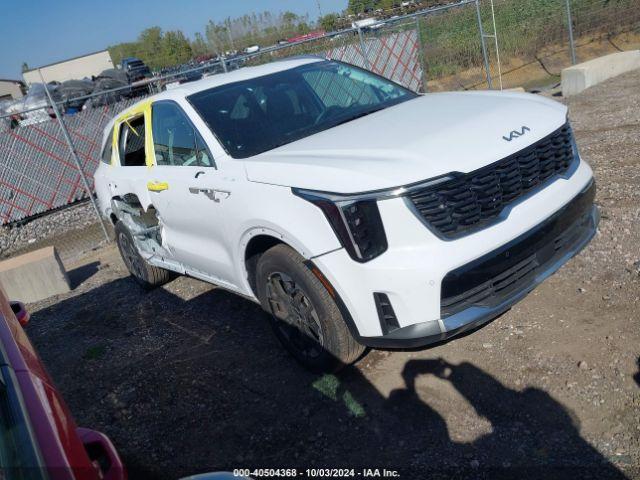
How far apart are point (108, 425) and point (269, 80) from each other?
9.10ft

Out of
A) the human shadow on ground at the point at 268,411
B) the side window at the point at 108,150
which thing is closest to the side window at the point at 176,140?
the side window at the point at 108,150

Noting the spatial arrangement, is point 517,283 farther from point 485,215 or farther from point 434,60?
point 434,60

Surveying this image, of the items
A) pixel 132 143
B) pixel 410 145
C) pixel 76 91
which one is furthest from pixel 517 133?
pixel 76 91

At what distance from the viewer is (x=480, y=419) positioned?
2.95 metres

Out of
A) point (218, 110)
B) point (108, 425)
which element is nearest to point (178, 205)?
point (218, 110)

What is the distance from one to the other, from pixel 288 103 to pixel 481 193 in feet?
6.17

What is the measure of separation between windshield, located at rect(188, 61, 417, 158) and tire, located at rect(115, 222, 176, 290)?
2285 millimetres

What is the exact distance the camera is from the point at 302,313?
11.4 feet

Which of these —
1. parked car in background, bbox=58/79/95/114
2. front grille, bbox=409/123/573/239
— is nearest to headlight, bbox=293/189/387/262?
front grille, bbox=409/123/573/239

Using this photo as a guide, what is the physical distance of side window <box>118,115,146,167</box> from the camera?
516cm

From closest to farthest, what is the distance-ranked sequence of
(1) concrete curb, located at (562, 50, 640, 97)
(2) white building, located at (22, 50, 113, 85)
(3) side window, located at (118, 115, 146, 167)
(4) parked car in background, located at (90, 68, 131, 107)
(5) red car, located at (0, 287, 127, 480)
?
(5) red car, located at (0, 287, 127, 480), (3) side window, located at (118, 115, 146, 167), (1) concrete curb, located at (562, 50, 640, 97), (4) parked car in background, located at (90, 68, 131, 107), (2) white building, located at (22, 50, 113, 85)

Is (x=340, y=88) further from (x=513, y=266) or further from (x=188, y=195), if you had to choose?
(x=513, y=266)

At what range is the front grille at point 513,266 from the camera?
2.89 m

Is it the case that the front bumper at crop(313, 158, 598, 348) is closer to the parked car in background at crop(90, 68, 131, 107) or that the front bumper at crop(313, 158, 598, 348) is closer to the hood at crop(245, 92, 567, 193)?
the hood at crop(245, 92, 567, 193)
